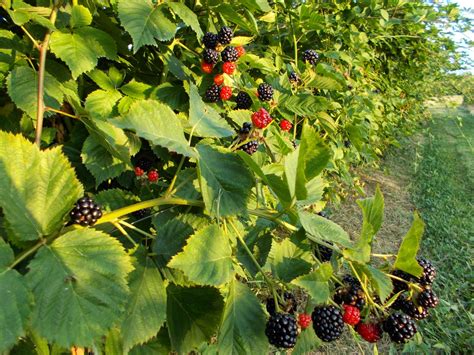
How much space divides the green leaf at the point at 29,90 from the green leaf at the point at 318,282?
77 centimetres

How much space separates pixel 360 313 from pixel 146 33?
0.91m

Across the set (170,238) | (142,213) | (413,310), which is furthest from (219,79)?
(413,310)

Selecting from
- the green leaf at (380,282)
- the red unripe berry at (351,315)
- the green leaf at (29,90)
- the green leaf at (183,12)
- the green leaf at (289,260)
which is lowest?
the red unripe berry at (351,315)

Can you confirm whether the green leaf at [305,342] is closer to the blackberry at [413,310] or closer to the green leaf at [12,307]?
the blackberry at [413,310]

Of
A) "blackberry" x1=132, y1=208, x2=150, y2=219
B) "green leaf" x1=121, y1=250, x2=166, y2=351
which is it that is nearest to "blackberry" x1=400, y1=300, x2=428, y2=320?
"green leaf" x1=121, y1=250, x2=166, y2=351

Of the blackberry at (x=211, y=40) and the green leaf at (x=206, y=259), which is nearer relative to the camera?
the green leaf at (x=206, y=259)

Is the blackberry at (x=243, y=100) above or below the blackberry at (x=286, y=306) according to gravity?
above

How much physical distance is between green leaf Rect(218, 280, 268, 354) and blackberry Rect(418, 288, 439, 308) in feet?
1.06

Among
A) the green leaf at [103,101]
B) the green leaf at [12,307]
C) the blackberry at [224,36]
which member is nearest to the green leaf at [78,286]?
the green leaf at [12,307]

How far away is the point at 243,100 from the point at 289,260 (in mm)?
693

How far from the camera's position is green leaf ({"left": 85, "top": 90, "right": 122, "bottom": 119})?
1.15 meters

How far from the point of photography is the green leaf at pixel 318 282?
69 cm

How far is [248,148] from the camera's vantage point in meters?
1.03

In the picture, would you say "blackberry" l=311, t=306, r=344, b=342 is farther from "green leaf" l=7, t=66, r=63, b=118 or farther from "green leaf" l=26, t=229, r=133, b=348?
"green leaf" l=7, t=66, r=63, b=118
